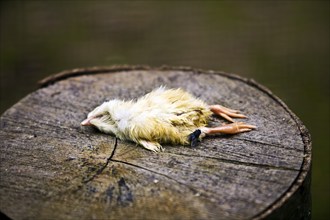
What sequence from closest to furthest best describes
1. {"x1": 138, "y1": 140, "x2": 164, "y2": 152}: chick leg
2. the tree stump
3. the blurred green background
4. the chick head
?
the tree stump < {"x1": 138, "y1": 140, "x2": 164, "y2": 152}: chick leg < the chick head < the blurred green background

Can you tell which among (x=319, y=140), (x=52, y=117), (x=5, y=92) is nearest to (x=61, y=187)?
(x=52, y=117)

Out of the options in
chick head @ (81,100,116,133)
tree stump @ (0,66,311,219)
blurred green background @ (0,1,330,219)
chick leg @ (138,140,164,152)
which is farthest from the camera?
blurred green background @ (0,1,330,219)

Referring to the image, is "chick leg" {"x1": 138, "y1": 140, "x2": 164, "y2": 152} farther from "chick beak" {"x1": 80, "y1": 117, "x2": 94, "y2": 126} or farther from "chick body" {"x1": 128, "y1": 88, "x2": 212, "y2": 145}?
"chick beak" {"x1": 80, "y1": 117, "x2": 94, "y2": 126}

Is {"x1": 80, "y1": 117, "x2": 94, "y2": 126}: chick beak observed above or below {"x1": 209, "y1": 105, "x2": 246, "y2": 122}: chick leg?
below

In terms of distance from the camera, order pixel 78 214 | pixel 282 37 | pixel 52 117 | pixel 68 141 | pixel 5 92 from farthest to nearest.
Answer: pixel 282 37, pixel 5 92, pixel 52 117, pixel 68 141, pixel 78 214

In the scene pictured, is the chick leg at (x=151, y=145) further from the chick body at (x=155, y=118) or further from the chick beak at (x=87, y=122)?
the chick beak at (x=87, y=122)

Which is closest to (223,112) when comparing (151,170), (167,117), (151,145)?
(167,117)

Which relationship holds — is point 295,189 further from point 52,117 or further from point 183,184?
point 52,117

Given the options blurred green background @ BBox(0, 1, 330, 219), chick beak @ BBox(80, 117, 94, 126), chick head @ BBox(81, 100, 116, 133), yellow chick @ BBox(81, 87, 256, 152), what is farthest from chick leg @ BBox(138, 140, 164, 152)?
blurred green background @ BBox(0, 1, 330, 219)

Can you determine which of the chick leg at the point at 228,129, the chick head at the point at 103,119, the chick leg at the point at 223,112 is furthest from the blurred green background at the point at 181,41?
the chick head at the point at 103,119
